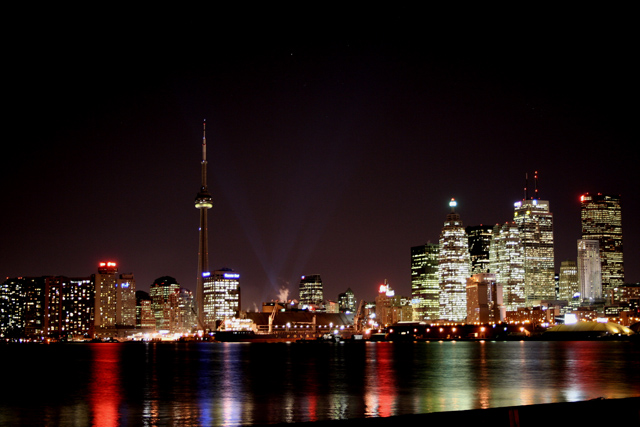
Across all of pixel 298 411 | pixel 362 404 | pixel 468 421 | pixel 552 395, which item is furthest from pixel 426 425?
pixel 552 395

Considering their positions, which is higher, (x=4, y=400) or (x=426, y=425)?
(x=426, y=425)

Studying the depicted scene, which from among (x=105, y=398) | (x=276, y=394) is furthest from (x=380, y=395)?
(x=105, y=398)

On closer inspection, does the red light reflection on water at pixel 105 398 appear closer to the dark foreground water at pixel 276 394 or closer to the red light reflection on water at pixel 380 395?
the dark foreground water at pixel 276 394

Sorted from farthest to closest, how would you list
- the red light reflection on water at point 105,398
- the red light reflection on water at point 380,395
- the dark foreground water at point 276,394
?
the dark foreground water at point 276,394
the red light reflection on water at point 380,395
the red light reflection on water at point 105,398

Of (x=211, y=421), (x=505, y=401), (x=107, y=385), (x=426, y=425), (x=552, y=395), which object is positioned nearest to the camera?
(x=426, y=425)

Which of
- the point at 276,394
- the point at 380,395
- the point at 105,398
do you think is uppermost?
the point at 380,395

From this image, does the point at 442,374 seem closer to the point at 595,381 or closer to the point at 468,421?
the point at 595,381

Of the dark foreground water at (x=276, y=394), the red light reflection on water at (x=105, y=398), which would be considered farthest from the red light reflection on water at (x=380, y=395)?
the red light reflection on water at (x=105, y=398)

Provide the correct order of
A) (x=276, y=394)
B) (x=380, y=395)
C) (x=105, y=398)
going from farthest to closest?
(x=276, y=394)
(x=105, y=398)
(x=380, y=395)

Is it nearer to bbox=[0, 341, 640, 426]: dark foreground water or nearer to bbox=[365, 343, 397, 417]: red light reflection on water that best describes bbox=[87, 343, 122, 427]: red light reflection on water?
bbox=[0, 341, 640, 426]: dark foreground water

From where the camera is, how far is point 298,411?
41281 millimetres

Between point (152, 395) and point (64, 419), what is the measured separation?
51.3 ft

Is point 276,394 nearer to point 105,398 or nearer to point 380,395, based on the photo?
point 380,395

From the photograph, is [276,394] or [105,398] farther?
[276,394]
